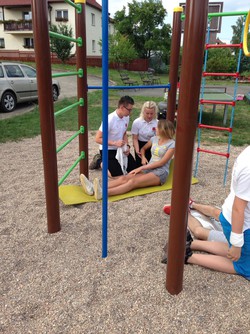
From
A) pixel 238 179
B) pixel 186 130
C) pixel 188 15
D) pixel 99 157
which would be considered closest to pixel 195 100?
pixel 186 130

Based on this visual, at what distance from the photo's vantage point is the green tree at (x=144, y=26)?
1348 inches

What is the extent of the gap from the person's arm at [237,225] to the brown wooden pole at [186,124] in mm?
294

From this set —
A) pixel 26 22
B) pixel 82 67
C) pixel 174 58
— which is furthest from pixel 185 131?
pixel 26 22

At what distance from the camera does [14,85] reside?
8.42 meters

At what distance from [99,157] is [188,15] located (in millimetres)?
2877

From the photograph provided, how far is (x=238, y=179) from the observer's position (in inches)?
69.6

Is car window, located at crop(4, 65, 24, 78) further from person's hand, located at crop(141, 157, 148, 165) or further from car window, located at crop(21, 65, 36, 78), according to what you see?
person's hand, located at crop(141, 157, 148, 165)

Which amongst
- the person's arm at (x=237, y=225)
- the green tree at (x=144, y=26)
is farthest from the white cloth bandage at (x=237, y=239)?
the green tree at (x=144, y=26)

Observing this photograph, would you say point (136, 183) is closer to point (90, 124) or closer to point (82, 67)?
point (82, 67)

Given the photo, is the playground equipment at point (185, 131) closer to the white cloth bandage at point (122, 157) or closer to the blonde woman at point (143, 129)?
the white cloth bandage at point (122, 157)

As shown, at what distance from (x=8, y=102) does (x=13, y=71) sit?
0.93m

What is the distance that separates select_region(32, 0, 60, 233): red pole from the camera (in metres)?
2.14

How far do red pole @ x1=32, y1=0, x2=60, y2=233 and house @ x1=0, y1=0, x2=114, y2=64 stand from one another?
2976 cm

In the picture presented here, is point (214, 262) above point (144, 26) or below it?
below
